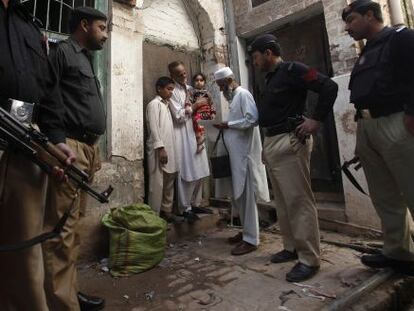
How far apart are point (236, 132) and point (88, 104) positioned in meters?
1.74

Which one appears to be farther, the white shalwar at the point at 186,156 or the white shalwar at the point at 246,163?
the white shalwar at the point at 186,156

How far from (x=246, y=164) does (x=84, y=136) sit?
1799 millimetres

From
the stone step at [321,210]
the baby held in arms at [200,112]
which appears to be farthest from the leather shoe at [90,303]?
the stone step at [321,210]

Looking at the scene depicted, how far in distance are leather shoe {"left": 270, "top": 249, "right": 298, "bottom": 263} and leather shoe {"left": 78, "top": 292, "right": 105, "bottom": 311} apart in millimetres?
1609

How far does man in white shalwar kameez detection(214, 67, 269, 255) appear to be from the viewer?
3.47 m

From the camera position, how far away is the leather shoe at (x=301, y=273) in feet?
8.60

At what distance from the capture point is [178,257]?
135 inches

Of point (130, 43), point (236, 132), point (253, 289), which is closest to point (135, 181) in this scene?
point (236, 132)

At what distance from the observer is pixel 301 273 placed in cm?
264

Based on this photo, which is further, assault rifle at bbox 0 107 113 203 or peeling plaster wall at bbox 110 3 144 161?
peeling plaster wall at bbox 110 3 144 161

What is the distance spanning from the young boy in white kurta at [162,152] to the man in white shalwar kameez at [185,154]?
0.11 m

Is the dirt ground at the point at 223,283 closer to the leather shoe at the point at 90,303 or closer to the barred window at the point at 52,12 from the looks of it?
the leather shoe at the point at 90,303

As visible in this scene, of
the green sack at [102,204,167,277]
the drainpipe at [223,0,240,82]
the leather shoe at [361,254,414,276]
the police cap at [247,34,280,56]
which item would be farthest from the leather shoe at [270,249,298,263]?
the drainpipe at [223,0,240,82]

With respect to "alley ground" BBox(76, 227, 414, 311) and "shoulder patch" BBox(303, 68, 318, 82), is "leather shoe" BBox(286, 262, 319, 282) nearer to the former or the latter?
"alley ground" BBox(76, 227, 414, 311)
